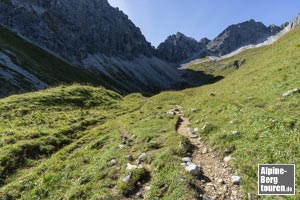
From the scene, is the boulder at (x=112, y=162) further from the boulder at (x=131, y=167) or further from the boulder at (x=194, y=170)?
the boulder at (x=194, y=170)

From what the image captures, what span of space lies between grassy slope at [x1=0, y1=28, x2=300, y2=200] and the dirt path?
472 millimetres

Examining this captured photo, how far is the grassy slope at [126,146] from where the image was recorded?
1316 centimetres

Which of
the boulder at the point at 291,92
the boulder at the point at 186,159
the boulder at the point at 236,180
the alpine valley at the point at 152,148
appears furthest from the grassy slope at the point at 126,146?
the boulder at the point at 291,92

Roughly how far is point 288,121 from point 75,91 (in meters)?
31.8

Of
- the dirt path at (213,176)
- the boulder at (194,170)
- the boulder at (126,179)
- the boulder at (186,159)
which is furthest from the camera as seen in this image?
the boulder at (186,159)

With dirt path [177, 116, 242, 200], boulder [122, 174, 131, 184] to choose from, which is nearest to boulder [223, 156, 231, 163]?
dirt path [177, 116, 242, 200]

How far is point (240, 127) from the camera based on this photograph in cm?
1692

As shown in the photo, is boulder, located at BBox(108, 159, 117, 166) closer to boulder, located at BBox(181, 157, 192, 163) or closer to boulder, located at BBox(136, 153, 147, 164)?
boulder, located at BBox(136, 153, 147, 164)

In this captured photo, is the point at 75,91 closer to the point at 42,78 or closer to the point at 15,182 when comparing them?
the point at 15,182

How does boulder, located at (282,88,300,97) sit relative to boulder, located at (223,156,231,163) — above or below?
above

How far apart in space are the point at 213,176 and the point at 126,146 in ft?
24.2

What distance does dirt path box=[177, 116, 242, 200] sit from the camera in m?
11.7

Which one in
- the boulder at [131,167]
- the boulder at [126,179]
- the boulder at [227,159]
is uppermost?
the boulder at [227,159]

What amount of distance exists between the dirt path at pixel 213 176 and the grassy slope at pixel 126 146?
0.47 m
